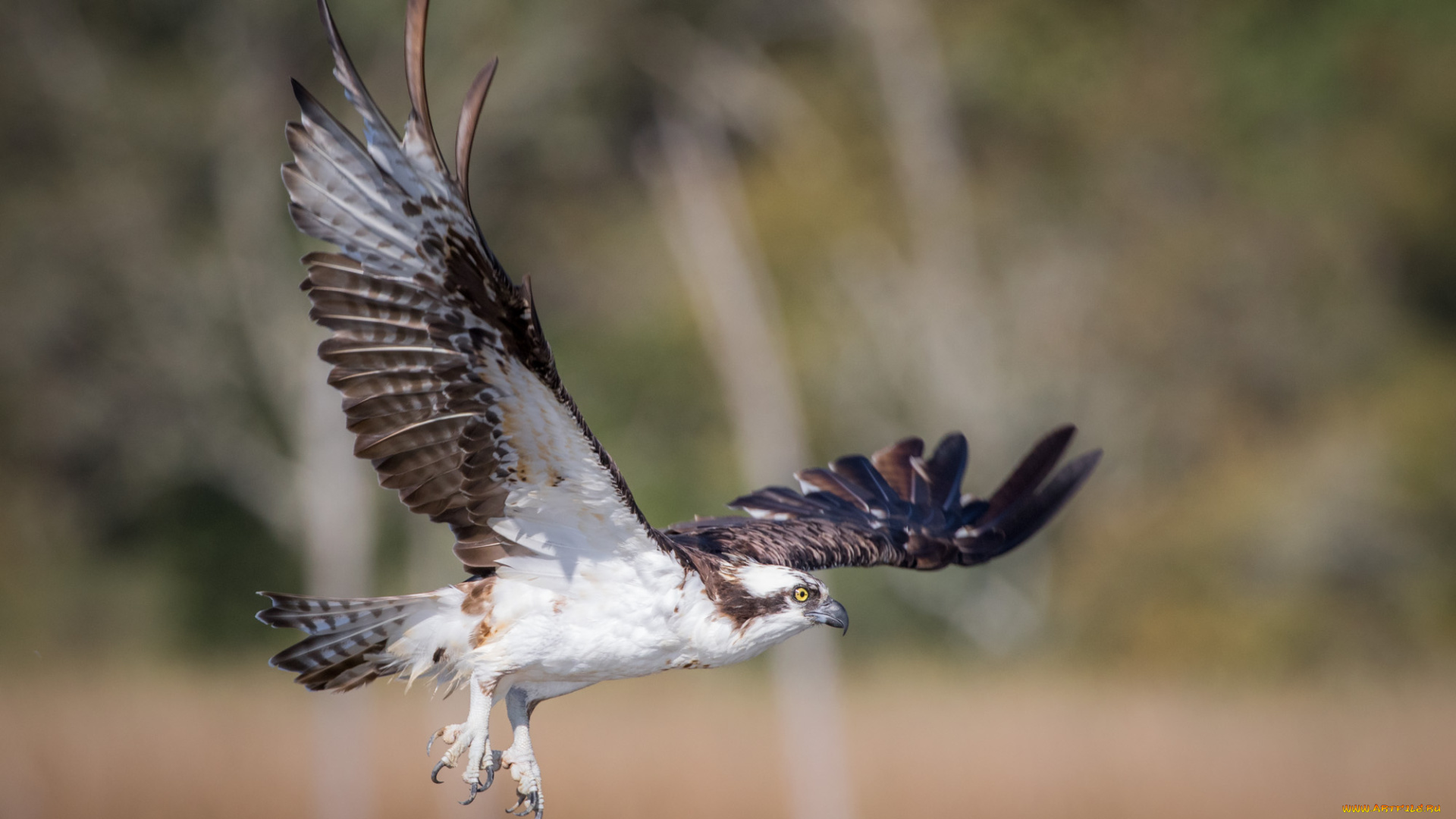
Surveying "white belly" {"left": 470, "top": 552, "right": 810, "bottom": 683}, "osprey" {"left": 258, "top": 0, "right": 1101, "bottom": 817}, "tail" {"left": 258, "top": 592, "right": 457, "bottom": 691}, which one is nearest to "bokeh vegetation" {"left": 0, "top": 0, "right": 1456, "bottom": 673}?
"tail" {"left": 258, "top": 592, "right": 457, "bottom": 691}

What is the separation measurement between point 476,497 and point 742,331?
12.9m

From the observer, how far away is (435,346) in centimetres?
529

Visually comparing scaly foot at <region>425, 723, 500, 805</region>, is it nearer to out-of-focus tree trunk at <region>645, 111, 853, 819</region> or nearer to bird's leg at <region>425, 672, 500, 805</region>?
bird's leg at <region>425, 672, 500, 805</region>

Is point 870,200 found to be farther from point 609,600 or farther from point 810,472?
point 609,600

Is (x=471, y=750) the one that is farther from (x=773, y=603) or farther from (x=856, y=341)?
(x=856, y=341)

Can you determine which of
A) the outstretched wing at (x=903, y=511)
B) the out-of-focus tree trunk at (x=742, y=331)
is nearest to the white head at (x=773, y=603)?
the outstretched wing at (x=903, y=511)

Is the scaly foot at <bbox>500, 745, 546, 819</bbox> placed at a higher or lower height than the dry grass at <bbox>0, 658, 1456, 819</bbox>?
lower

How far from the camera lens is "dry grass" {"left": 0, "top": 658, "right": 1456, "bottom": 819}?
41.8 ft

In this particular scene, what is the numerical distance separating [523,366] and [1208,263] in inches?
709

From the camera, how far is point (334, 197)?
509cm

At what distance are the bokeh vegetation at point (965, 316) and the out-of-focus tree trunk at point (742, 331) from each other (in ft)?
1.46

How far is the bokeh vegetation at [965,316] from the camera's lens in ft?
55.0

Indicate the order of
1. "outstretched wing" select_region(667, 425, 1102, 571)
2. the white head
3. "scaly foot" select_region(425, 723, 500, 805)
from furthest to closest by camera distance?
"outstretched wing" select_region(667, 425, 1102, 571), the white head, "scaly foot" select_region(425, 723, 500, 805)

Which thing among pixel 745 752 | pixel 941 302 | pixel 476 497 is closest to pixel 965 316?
pixel 941 302
